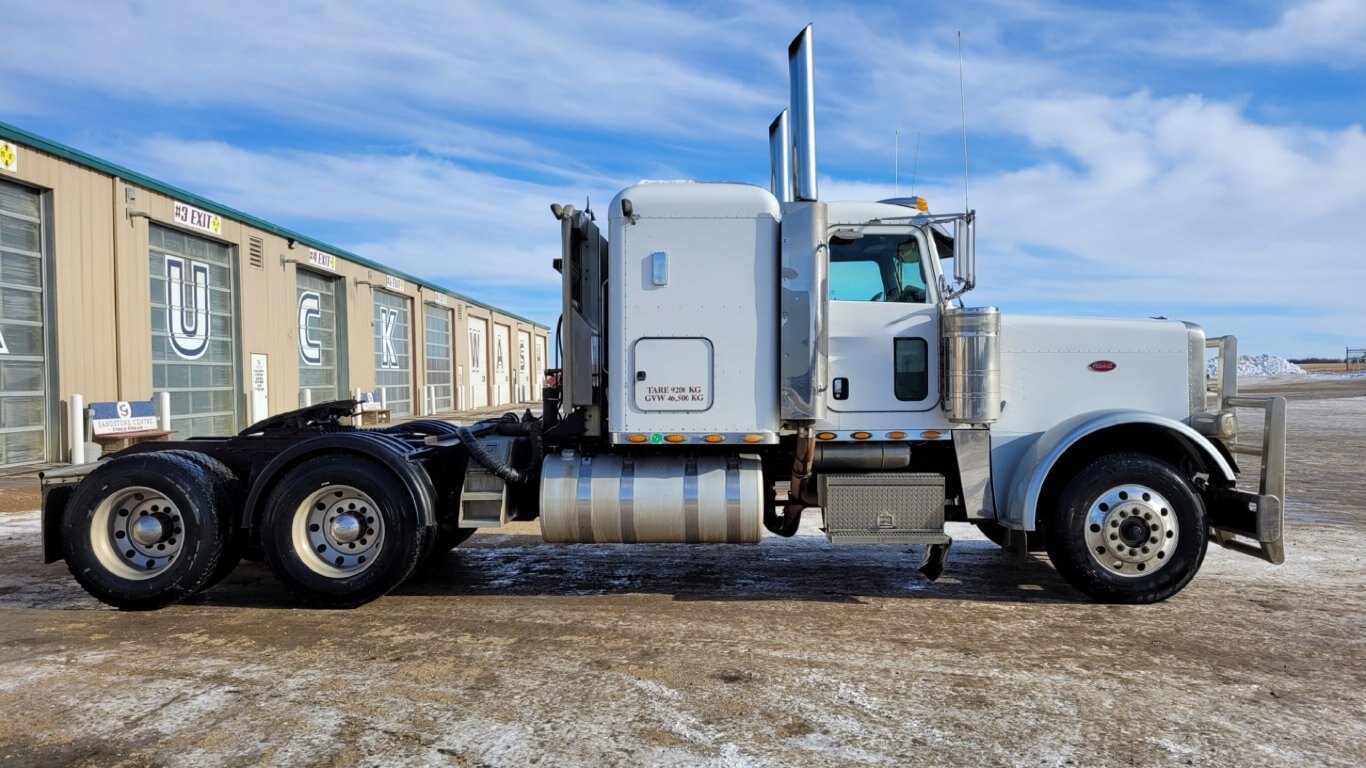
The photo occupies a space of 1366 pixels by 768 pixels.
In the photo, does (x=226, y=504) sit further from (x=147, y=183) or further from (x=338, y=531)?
(x=147, y=183)

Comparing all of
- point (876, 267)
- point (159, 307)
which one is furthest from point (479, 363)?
point (876, 267)

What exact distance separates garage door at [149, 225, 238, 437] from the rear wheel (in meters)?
13.1

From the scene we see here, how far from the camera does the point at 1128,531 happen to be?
555cm

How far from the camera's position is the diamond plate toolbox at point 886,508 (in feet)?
18.9

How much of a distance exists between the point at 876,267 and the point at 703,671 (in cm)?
318

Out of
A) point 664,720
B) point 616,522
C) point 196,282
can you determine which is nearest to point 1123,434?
point 616,522

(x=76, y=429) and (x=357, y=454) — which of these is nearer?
(x=357, y=454)

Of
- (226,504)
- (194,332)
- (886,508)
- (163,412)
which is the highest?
(194,332)

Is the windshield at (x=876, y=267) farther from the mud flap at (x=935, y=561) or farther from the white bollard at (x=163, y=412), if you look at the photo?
the white bollard at (x=163, y=412)

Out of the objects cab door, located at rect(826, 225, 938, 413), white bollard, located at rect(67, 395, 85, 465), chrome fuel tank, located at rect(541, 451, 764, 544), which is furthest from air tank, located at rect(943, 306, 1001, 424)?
white bollard, located at rect(67, 395, 85, 465)

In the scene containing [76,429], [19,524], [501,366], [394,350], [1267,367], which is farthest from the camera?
[1267,367]

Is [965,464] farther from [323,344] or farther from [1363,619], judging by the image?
[323,344]

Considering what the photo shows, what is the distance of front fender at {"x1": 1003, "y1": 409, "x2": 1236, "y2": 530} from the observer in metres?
5.55

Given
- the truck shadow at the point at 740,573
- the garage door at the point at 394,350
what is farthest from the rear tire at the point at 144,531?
the garage door at the point at 394,350
